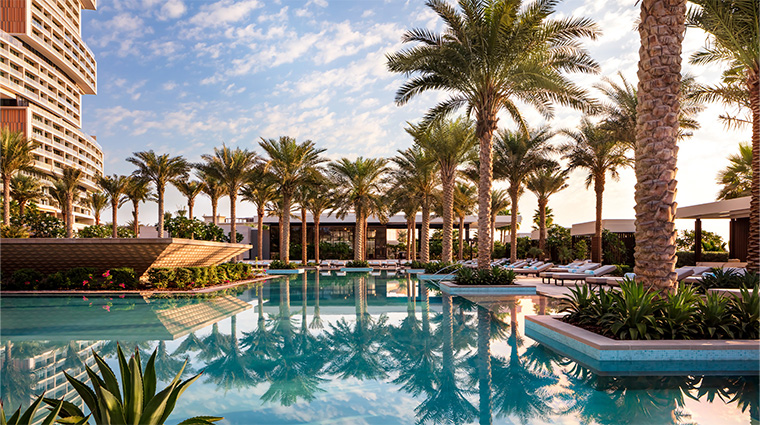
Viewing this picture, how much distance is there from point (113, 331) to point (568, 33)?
1544cm

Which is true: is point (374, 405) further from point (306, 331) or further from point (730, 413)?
point (306, 331)

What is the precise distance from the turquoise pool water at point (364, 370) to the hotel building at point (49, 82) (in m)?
48.3

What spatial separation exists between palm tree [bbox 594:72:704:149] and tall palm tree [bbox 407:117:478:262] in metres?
6.39

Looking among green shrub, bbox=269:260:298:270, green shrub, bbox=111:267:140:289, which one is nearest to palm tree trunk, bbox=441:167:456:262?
green shrub, bbox=269:260:298:270

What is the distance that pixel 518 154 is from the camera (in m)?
25.8

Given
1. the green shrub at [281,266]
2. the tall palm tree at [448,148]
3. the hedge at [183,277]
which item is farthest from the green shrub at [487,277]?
the green shrub at [281,266]

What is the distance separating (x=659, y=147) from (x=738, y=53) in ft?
19.8

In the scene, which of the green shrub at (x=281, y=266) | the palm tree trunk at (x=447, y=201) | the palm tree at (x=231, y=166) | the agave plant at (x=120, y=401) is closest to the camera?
the agave plant at (x=120, y=401)

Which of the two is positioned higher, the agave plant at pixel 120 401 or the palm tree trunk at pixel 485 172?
the palm tree trunk at pixel 485 172

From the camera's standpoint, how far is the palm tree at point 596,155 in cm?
2391

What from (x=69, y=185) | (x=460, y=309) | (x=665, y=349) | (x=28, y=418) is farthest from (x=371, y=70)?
(x=69, y=185)

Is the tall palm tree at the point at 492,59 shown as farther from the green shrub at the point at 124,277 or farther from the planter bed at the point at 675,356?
the green shrub at the point at 124,277

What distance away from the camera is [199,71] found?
20062 millimetres

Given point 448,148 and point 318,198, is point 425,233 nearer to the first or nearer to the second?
point 448,148
